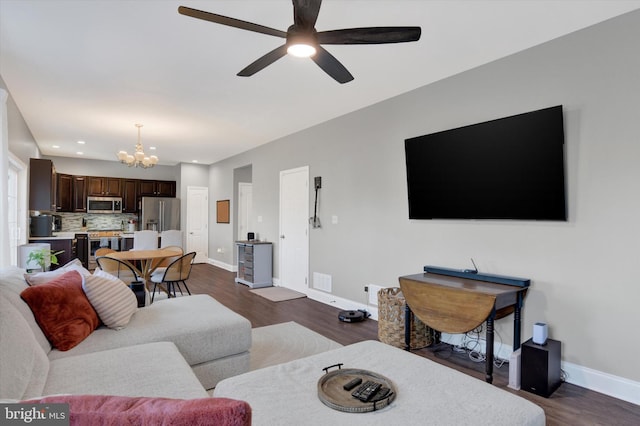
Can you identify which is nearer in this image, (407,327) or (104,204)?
(407,327)

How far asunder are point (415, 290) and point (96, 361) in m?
2.38

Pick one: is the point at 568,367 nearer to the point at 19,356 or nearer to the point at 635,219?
the point at 635,219

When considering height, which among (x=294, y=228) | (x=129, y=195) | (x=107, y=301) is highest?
(x=129, y=195)

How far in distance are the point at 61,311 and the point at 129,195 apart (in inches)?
304

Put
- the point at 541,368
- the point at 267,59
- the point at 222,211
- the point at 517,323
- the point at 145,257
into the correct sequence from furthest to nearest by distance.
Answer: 1. the point at 222,211
2. the point at 145,257
3. the point at 517,323
4. the point at 541,368
5. the point at 267,59

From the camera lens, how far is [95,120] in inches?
204

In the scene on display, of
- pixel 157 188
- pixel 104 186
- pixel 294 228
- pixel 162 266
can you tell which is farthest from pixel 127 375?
pixel 157 188

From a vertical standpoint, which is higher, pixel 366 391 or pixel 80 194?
pixel 80 194

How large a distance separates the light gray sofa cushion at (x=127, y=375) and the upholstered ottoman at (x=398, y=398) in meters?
0.22

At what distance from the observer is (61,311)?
2.15 m

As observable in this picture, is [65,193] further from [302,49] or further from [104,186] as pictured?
[302,49]

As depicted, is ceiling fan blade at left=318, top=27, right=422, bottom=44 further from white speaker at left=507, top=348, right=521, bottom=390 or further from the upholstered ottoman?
white speaker at left=507, top=348, right=521, bottom=390

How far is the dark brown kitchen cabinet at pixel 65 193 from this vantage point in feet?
26.8

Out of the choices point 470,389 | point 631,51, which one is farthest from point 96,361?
point 631,51
